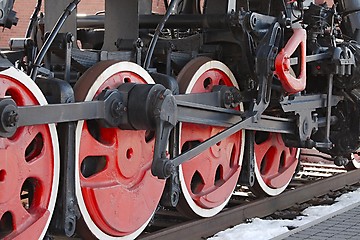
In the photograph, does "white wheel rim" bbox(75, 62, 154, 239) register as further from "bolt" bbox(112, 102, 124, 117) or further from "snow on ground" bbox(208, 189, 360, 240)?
"snow on ground" bbox(208, 189, 360, 240)

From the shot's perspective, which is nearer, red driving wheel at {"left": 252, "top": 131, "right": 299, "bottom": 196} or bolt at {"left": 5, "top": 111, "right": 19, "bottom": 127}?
bolt at {"left": 5, "top": 111, "right": 19, "bottom": 127}

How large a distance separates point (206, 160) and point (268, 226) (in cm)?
68

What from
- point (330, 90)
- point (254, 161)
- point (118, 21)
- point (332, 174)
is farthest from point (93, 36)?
point (332, 174)

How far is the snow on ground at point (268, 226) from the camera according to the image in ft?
16.0

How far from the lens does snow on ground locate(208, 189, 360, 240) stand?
4883 mm

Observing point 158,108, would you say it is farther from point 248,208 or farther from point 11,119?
point 248,208

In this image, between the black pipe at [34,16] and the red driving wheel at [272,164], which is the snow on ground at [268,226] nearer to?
the red driving wheel at [272,164]

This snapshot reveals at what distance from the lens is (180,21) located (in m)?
5.40

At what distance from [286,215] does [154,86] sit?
2.14 metres

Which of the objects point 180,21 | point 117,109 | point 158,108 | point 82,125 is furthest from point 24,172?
point 180,21

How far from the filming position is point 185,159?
4355mm

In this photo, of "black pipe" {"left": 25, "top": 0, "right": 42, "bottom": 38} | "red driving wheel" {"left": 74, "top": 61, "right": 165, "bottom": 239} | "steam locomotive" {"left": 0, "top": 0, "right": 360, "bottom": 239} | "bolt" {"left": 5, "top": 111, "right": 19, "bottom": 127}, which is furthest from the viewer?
"black pipe" {"left": 25, "top": 0, "right": 42, "bottom": 38}

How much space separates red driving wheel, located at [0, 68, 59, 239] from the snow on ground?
1.52m

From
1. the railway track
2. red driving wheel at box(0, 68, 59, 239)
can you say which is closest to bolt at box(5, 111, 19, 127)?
red driving wheel at box(0, 68, 59, 239)
